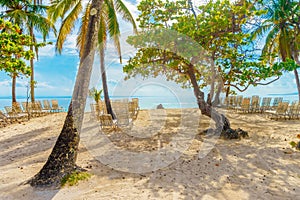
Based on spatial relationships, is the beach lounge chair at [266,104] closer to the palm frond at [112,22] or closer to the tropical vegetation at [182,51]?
the tropical vegetation at [182,51]

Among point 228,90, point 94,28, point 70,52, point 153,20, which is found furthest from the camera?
point 228,90

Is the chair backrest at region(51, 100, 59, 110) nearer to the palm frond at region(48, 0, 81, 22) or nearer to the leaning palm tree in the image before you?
the palm frond at region(48, 0, 81, 22)

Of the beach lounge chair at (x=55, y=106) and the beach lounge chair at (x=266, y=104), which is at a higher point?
the beach lounge chair at (x=266, y=104)

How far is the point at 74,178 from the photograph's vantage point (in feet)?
14.4

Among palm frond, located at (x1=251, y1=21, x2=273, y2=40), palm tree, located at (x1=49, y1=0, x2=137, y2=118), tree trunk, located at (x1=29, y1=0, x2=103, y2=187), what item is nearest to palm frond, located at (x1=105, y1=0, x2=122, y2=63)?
palm tree, located at (x1=49, y1=0, x2=137, y2=118)

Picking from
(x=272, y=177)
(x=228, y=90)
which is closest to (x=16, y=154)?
(x=272, y=177)

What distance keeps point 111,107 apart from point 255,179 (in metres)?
9.38

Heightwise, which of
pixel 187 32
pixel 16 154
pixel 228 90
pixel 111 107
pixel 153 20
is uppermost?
pixel 153 20

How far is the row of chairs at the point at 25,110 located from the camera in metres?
11.4

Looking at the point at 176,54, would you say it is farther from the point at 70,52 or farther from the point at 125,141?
the point at 70,52

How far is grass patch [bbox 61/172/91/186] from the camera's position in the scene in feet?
14.0

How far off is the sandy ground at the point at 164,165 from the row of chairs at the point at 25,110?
280cm

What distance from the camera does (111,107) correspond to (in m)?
12.4

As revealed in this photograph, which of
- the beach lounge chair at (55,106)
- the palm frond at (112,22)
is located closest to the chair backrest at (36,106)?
the beach lounge chair at (55,106)
